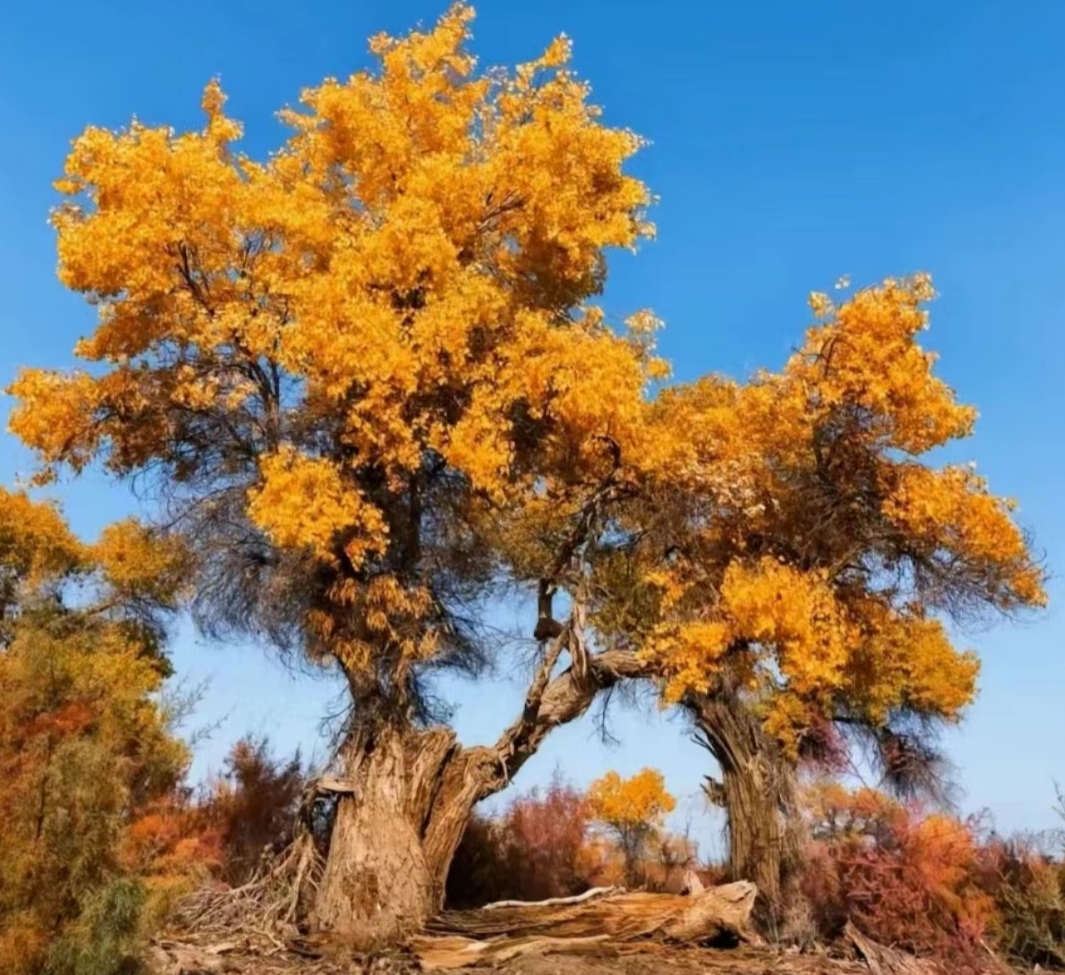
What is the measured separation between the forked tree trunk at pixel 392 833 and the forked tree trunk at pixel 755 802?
414 cm

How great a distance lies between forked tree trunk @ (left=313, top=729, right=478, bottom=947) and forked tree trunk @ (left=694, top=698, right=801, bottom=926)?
4141 mm

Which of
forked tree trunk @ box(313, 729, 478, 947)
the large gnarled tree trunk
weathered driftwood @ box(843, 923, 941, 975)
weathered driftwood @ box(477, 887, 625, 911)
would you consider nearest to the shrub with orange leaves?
weathered driftwood @ box(843, 923, 941, 975)

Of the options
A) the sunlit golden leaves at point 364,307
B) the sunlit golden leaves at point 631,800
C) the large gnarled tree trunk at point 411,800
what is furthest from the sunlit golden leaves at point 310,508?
the sunlit golden leaves at point 631,800

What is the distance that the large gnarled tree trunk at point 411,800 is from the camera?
513 inches

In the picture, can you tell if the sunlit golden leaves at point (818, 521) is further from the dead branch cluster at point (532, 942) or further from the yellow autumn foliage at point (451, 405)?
the dead branch cluster at point (532, 942)

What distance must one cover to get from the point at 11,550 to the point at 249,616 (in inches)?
282

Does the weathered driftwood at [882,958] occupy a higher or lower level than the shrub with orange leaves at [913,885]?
lower

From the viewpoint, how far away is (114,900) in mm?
7910

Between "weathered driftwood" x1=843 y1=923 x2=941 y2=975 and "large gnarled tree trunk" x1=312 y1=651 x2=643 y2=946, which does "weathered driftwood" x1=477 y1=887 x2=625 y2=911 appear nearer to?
"large gnarled tree trunk" x1=312 y1=651 x2=643 y2=946

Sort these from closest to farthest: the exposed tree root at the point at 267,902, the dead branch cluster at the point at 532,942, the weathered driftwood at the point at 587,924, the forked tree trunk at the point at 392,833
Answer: the dead branch cluster at the point at 532,942, the weathered driftwood at the point at 587,924, the forked tree trunk at the point at 392,833, the exposed tree root at the point at 267,902

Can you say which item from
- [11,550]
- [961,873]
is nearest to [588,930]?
[961,873]

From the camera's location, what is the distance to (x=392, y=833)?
13.4m

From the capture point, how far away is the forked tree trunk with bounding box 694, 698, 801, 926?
1552 cm

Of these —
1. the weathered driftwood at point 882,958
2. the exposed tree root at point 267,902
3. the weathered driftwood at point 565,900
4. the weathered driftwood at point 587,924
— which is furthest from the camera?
the weathered driftwood at point 565,900
